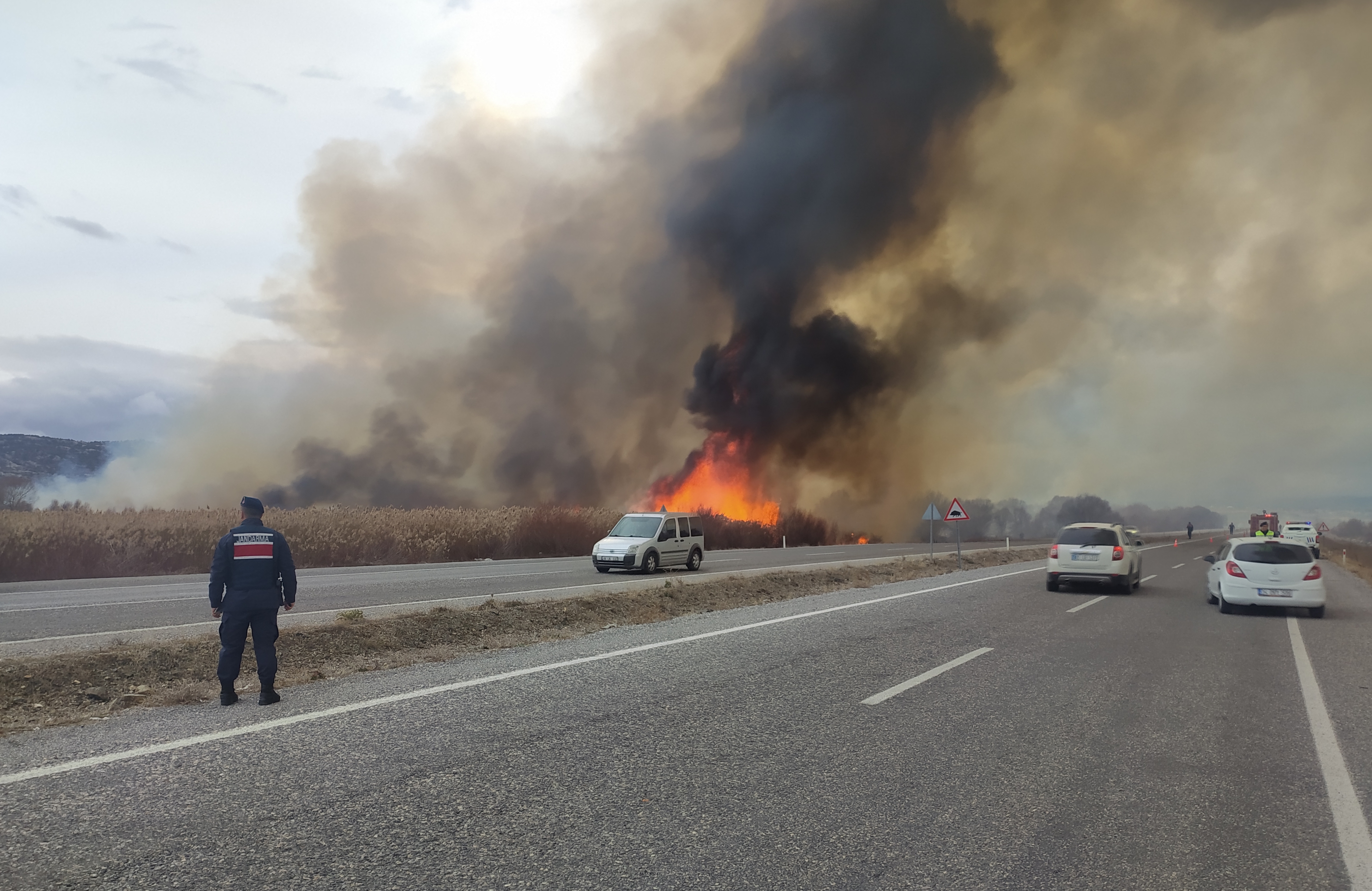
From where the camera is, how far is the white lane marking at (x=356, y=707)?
16.2ft

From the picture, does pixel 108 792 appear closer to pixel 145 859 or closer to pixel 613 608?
pixel 145 859

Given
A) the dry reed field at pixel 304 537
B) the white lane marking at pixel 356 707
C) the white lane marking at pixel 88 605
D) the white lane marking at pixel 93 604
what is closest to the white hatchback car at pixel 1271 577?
the white lane marking at pixel 356 707

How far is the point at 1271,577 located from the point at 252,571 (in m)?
16.1

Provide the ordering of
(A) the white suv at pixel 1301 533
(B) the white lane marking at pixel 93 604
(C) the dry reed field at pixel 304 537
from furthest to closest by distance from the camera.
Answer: (A) the white suv at pixel 1301 533
(C) the dry reed field at pixel 304 537
(B) the white lane marking at pixel 93 604

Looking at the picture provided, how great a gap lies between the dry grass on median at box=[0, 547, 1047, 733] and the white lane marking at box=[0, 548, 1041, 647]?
1.79 meters

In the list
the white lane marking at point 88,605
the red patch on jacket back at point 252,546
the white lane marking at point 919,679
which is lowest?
the white lane marking at point 919,679

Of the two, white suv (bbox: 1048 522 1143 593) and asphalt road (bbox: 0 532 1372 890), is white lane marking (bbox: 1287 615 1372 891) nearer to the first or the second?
asphalt road (bbox: 0 532 1372 890)

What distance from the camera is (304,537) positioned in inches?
1029

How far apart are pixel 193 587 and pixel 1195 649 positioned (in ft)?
61.6

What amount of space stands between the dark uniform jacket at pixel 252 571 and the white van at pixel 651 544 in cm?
1414

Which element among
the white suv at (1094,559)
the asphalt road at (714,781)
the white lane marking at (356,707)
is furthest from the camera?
the white suv at (1094,559)

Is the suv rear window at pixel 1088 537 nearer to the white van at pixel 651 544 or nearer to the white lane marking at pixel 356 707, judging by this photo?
the white lane marking at pixel 356 707

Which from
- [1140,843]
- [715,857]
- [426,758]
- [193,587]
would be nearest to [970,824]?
[1140,843]

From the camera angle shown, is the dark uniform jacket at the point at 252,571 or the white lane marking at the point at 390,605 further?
the white lane marking at the point at 390,605
